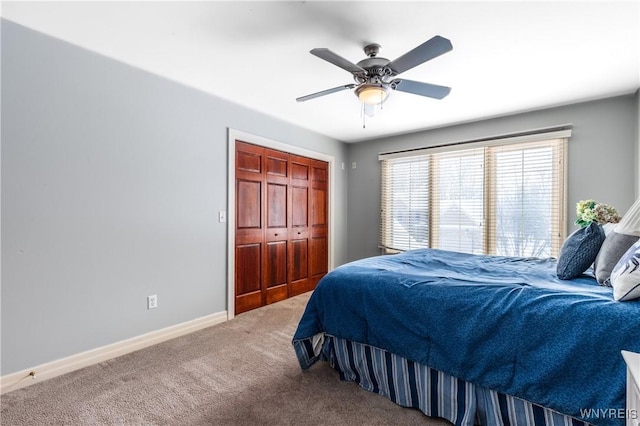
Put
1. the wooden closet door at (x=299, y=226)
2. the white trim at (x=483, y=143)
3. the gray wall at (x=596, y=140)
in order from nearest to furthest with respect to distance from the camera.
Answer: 1. the gray wall at (x=596, y=140)
2. the white trim at (x=483, y=143)
3. the wooden closet door at (x=299, y=226)

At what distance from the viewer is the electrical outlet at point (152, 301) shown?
8.68 feet

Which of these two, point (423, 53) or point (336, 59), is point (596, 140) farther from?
point (336, 59)

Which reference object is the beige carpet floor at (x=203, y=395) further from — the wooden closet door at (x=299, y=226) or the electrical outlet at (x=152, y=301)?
the wooden closet door at (x=299, y=226)

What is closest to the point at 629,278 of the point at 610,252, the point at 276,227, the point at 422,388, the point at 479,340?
the point at 610,252

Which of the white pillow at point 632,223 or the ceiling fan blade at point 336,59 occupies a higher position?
the ceiling fan blade at point 336,59

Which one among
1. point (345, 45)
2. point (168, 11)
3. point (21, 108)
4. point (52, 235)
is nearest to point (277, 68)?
point (345, 45)

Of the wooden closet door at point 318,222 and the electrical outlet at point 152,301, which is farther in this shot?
the wooden closet door at point 318,222

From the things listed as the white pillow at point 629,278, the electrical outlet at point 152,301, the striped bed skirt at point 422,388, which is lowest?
the striped bed skirt at point 422,388

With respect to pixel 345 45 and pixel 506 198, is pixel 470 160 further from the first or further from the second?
pixel 345 45

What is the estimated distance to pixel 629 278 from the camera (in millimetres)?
1281

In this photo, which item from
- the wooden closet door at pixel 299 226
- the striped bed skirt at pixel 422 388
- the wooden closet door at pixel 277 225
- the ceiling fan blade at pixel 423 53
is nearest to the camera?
the striped bed skirt at pixel 422 388

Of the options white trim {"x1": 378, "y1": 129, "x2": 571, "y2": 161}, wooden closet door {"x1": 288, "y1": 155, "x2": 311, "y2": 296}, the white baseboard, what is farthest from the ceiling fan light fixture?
the white baseboard

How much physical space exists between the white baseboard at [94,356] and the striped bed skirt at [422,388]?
1.42m

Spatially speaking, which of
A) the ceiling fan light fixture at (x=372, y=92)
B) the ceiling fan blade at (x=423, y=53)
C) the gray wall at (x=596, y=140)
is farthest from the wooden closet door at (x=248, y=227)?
the gray wall at (x=596, y=140)
